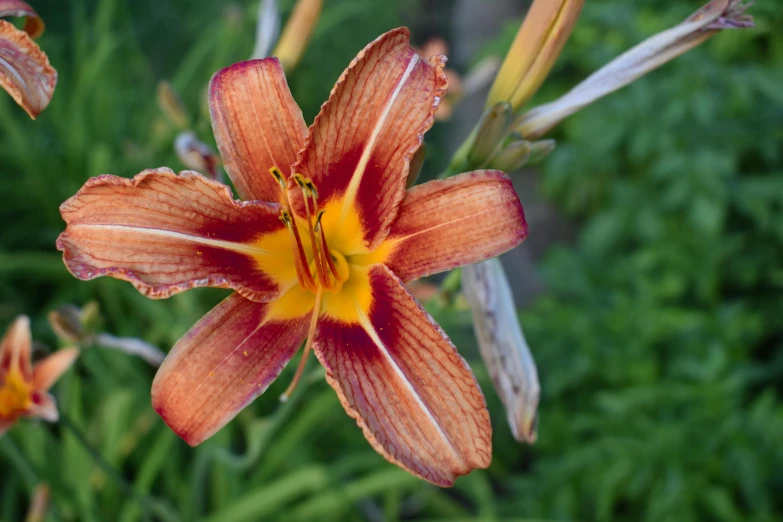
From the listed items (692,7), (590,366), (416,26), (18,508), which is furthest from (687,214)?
(416,26)

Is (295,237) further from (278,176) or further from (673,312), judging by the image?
(673,312)

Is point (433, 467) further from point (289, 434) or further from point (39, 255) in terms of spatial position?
point (39, 255)

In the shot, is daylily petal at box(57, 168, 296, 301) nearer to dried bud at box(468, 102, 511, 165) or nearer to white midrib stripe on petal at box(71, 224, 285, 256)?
white midrib stripe on petal at box(71, 224, 285, 256)

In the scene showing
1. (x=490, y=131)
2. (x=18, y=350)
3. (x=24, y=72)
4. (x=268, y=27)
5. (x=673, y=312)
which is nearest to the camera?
(x=24, y=72)

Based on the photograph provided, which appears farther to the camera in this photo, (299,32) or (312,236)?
(299,32)

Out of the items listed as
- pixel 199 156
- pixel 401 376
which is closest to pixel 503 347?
pixel 401 376

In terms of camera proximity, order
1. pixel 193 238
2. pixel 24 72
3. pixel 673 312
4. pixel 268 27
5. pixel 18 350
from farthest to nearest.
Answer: pixel 673 312 < pixel 268 27 < pixel 18 350 < pixel 193 238 < pixel 24 72

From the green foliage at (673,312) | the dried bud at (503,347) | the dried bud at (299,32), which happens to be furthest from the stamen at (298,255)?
the green foliage at (673,312)
